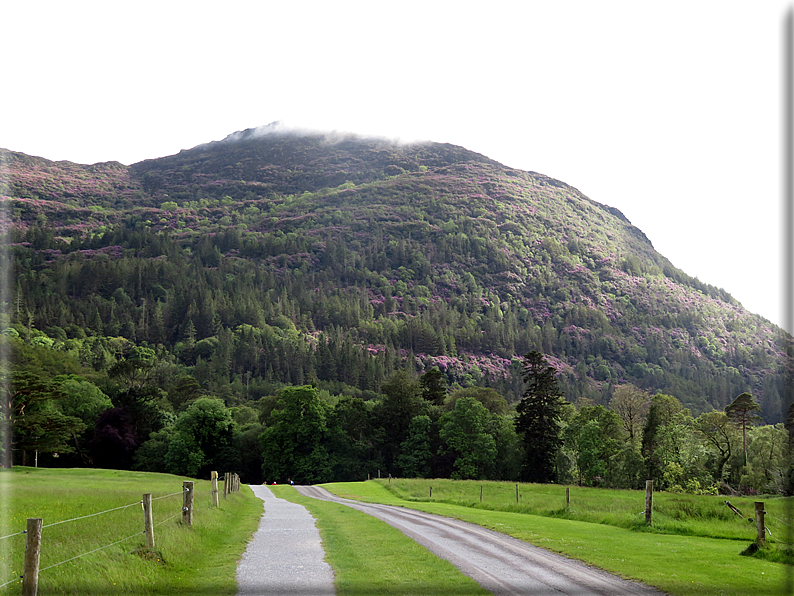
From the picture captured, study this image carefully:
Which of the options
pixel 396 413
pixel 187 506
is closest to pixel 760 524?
pixel 187 506

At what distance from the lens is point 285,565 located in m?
16.1

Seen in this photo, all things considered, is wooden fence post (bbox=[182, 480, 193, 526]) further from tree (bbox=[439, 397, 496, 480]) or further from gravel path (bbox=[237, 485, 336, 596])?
tree (bbox=[439, 397, 496, 480])

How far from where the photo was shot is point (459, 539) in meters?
22.3

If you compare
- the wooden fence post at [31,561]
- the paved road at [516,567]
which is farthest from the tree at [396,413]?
the wooden fence post at [31,561]

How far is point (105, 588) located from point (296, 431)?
3721 inches

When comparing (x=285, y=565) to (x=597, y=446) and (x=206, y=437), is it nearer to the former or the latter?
(x=597, y=446)

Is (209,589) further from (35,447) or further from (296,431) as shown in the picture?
(296,431)

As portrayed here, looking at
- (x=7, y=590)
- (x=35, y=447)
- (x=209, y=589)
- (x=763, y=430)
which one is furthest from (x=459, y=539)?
(x=763, y=430)

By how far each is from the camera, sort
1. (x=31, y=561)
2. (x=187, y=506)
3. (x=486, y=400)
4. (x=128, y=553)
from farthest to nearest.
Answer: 1. (x=486, y=400)
2. (x=187, y=506)
3. (x=128, y=553)
4. (x=31, y=561)

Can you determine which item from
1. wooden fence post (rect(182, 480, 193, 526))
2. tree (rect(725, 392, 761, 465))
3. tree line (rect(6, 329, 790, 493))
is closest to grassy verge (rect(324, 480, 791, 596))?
wooden fence post (rect(182, 480, 193, 526))

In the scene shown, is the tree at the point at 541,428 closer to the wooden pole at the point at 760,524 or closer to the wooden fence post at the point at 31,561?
the wooden pole at the point at 760,524

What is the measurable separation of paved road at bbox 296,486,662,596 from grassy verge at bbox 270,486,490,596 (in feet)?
1.90

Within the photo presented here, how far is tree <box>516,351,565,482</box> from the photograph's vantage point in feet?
291

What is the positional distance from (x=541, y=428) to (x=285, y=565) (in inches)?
3098
